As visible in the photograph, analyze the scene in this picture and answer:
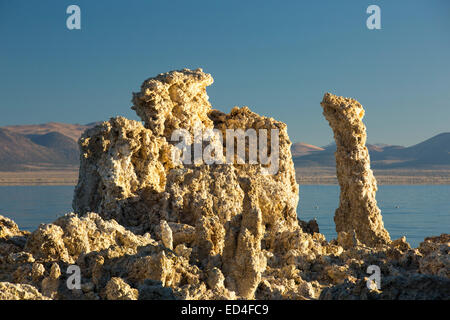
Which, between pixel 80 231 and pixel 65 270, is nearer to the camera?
pixel 65 270

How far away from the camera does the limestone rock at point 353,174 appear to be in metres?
16.6

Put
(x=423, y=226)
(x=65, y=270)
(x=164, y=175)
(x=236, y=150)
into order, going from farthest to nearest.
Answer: (x=423, y=226), (x=236, y=150), (x=164, y=175), (x=65, y=270)

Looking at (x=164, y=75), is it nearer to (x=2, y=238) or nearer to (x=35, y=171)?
(x=2, y=238)

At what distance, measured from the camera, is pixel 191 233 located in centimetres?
1185

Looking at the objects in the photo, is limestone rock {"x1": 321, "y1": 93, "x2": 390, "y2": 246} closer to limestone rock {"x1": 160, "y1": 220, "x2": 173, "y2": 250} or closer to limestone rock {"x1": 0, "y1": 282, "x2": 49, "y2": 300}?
limestone rock {"x1": 160, "y1": 220, "x2": 173, "y2": 250}

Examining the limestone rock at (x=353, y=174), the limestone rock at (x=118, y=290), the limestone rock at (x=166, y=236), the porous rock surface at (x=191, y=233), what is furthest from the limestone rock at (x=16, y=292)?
the limestone rock at (x=353, y=174)

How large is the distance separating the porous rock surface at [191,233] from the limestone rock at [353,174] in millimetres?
37

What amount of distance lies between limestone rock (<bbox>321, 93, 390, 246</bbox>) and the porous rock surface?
0.12ft

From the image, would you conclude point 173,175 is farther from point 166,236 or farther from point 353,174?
point 353,174

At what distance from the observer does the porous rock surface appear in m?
8.14

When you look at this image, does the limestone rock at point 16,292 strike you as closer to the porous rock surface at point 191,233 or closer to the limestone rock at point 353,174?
the porous rock surface at point 191,233

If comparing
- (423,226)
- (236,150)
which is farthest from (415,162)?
(236,150)
